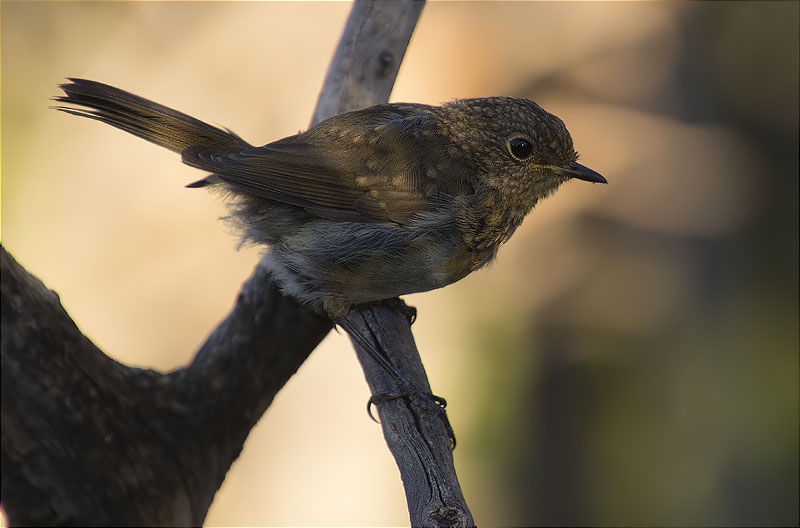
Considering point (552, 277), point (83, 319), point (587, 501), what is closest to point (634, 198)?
point (552, 277)

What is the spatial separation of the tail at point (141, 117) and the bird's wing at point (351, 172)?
0.10 metres

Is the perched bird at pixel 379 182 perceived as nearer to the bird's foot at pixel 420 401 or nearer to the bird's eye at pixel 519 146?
the bird's eye at pixel 519 146

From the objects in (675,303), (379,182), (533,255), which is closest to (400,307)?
(379,182)

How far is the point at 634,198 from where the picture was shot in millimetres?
6246

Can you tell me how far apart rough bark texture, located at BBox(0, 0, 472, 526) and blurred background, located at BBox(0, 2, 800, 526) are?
2153 millimetres

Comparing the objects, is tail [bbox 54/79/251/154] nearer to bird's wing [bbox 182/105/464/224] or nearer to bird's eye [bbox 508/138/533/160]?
bird's wing [bbox 182/105/464/224]

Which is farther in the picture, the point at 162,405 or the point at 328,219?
the point at 328,219

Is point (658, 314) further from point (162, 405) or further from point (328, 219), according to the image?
point (162, 405)

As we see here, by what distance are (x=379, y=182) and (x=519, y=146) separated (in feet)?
1.94

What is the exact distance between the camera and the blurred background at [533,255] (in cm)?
546

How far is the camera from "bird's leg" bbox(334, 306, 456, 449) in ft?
9.85

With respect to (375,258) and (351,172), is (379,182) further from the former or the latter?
(375,258)

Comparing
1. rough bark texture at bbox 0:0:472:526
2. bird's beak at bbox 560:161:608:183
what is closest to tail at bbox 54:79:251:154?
rough bark texture at bbox 0:0:472:526

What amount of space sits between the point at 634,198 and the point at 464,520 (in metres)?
4.53
